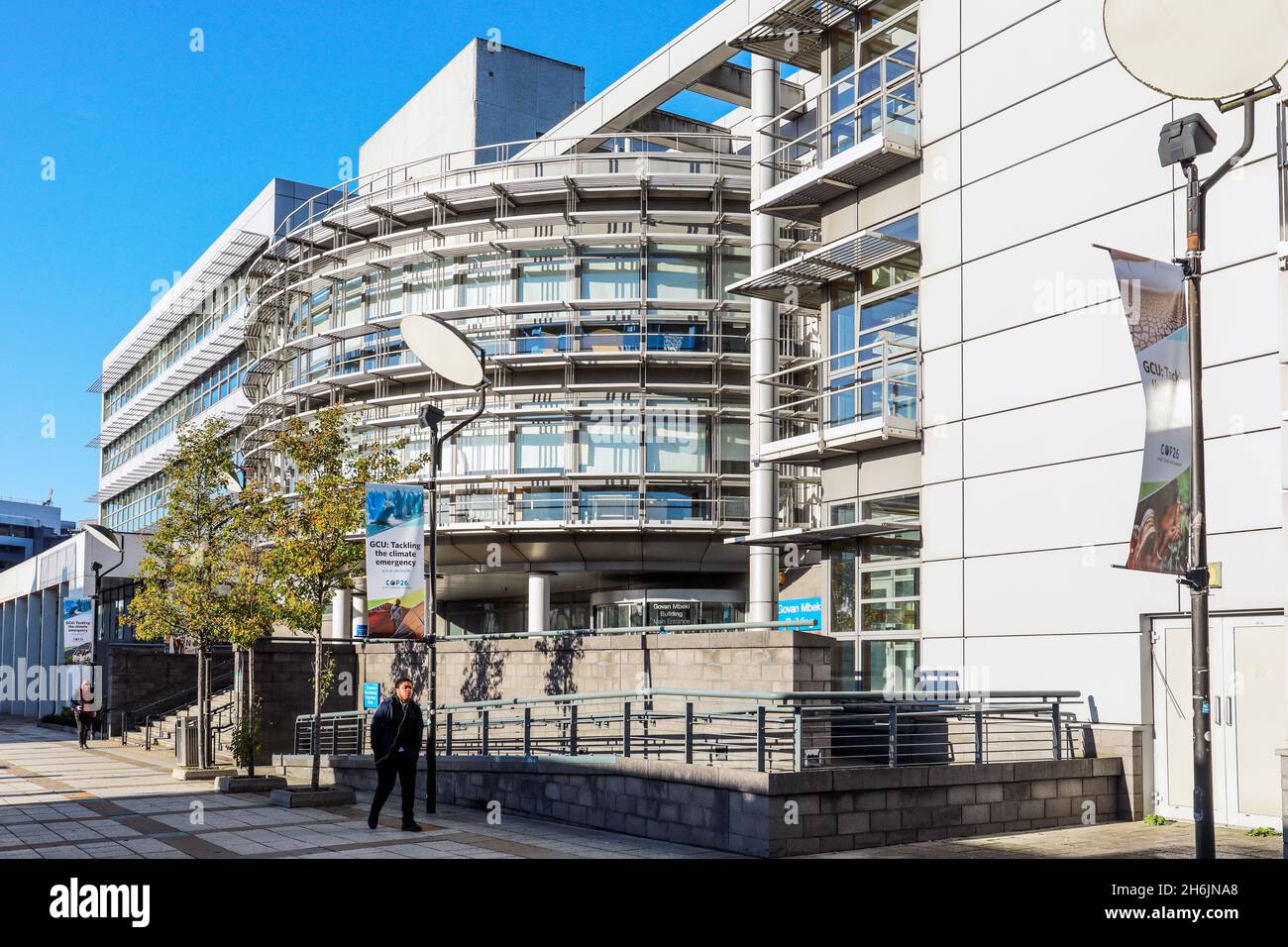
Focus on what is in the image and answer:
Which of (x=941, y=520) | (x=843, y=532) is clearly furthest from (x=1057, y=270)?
(x=843, y=532)

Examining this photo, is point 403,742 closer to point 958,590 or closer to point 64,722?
point 958,590

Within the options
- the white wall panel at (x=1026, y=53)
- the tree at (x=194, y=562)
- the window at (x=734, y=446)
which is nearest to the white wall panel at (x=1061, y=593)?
the white wall panel at (x=1026, y=53)

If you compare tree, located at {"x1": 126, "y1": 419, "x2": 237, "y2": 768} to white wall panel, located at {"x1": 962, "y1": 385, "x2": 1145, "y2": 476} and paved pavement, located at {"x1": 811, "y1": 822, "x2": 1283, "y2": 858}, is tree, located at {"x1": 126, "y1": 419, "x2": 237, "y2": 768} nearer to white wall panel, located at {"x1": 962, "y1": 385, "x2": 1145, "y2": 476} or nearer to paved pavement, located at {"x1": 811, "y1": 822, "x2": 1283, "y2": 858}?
white wall panel, located at {"x1": 962, "y1": 385, "x2": 1145, "y2": 476}

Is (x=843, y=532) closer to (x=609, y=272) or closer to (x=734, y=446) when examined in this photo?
(x=734, y=446)

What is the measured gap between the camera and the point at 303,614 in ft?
69.1

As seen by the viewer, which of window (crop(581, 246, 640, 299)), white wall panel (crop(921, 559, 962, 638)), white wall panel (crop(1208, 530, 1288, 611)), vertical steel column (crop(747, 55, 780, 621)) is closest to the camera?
Result: white wall panel (crop(1208, 530, 1288, 611))

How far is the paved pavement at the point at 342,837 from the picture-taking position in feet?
42.2

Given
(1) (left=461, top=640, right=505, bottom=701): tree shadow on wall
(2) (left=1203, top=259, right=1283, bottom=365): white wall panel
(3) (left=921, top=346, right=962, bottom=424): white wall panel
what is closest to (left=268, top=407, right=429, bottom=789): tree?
(1) (left=461, top=640, right=505, bottom=701): tree shadow on wall

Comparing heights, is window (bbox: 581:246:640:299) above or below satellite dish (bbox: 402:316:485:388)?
above

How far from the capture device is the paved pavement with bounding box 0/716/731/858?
12969 mm

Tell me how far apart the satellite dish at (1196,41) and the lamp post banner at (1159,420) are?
155cm

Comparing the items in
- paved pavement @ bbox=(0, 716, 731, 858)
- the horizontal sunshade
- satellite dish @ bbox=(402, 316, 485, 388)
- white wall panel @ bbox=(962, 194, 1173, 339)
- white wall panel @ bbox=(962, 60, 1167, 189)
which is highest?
white wall panel @ bbox=(962, 60, 1167, 189)

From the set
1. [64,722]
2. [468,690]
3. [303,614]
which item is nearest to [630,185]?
[468,690]

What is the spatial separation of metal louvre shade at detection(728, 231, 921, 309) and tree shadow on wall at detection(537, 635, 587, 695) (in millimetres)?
7114
